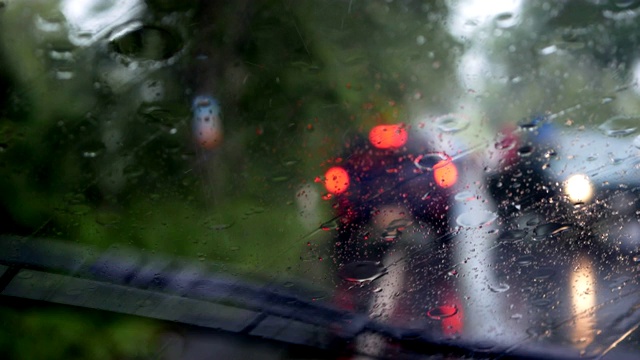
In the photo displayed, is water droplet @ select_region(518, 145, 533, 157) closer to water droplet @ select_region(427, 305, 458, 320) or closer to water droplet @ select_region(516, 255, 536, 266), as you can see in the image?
water droplet @ select_region(516, 255, 536, 266)

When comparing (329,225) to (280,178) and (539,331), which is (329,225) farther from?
(539,331)

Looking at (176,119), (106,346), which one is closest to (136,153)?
(176,119)

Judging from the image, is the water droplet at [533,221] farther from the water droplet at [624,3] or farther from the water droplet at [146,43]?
the water droplet at [146,43]

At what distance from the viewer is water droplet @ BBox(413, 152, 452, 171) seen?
4309 millimetres

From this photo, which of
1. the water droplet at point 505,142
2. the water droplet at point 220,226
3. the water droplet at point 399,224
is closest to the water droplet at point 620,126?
the water droplet at point 505,142

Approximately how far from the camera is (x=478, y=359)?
16.9 ft

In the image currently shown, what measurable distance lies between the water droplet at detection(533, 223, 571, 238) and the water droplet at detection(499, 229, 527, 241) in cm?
8

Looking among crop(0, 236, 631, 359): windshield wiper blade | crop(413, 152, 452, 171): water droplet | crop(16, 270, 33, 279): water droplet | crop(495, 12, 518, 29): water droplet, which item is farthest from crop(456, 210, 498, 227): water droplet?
crop(16, 270, 33, 279): water droplet

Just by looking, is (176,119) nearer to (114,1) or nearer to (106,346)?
(114,1)

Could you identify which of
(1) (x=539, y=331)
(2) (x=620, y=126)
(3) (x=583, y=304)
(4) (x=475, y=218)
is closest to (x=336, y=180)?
(4) (x=475, y=218)

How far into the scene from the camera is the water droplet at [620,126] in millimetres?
4206

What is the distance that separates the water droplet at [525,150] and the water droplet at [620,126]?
17.0 inches

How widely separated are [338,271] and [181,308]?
118 cm

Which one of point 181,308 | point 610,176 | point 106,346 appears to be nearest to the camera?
point 610,176
